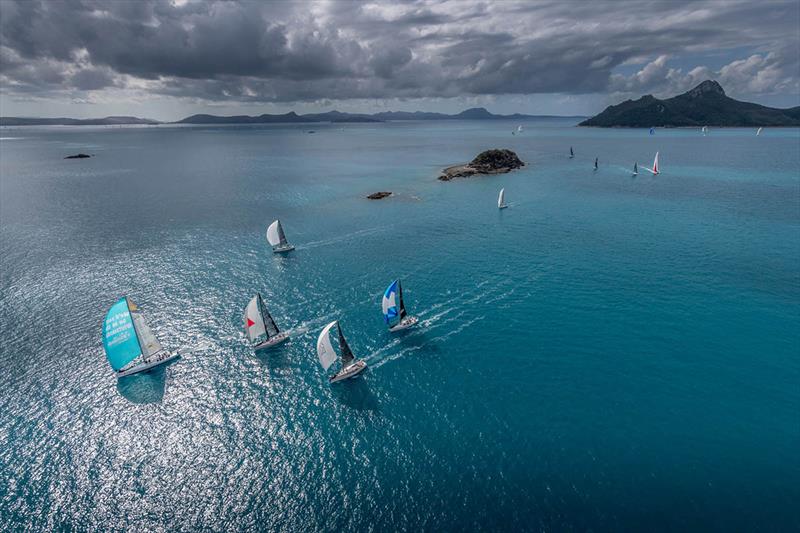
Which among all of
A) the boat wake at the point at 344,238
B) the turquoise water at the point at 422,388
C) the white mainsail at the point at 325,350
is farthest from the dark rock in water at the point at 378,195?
the white mainsail at the point at 325,350

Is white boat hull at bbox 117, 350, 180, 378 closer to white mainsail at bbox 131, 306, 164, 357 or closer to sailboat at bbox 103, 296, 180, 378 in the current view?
sailboat at bbox 103, 296, 180, 378

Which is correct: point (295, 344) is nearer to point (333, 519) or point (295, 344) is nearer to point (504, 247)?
point (333, 519)

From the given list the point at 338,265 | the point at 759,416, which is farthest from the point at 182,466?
the point at 759,416

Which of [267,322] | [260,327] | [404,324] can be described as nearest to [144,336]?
[260,327]

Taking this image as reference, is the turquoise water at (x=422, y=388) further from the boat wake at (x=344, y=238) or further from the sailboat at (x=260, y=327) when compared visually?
the sailboat at (x=260, y=327)

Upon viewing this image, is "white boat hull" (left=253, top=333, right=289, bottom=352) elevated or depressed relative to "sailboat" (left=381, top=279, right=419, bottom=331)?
depressed

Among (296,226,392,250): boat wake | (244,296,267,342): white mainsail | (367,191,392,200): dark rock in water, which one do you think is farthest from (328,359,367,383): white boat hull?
(367,191,392,200): dark rock in water

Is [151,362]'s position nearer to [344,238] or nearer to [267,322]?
[267,322]
